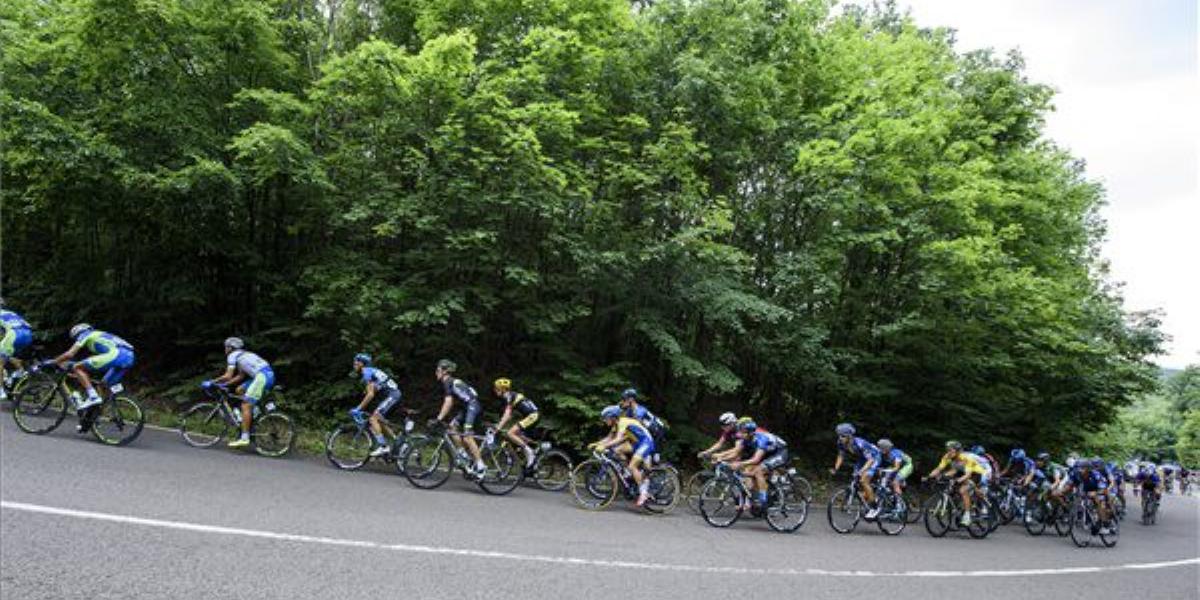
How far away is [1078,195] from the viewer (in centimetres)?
2067

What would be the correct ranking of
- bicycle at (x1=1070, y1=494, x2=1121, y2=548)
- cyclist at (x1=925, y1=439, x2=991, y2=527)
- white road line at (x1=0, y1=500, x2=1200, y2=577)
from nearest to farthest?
white road line at (x1=0, y1=500, x2=1200, y2=577)
cyclist at (x1=925, y1=439, x2=991, y2=527)
bicycle at (x1=1070, y1=494, x2=1121, y2=548)

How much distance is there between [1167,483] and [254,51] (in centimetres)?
6259

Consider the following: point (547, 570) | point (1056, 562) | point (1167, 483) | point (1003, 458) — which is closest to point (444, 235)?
point (547, 570)

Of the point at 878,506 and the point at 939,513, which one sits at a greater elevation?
the point at 878,506

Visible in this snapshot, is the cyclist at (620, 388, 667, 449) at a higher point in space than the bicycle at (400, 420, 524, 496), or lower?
higher

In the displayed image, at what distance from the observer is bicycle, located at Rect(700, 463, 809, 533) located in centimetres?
1077

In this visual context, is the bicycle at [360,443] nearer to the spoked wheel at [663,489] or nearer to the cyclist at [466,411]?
the cyclist at [466,411]

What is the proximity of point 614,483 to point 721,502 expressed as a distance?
181cm

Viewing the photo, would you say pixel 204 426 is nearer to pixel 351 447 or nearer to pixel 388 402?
pixel 351 447

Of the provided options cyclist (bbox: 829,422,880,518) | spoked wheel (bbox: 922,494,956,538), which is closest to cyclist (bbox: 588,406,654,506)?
cyclist (bbox: 829,422,880,518)

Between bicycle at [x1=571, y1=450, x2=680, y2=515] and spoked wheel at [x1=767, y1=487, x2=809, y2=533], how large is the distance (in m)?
1.63

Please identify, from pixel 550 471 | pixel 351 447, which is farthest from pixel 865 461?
pixel 351 447

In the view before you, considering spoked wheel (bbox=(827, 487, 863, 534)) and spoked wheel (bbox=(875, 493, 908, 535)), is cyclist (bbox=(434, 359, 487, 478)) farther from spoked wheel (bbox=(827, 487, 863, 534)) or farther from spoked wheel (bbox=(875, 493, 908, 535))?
spoked wheel (bbox=(875, 493, 908, 535))

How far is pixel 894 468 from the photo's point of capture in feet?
41.1
